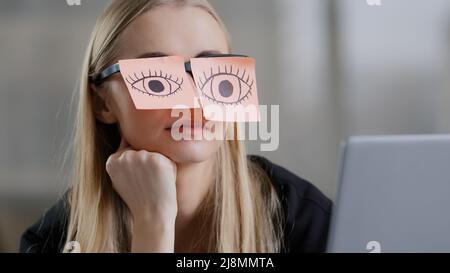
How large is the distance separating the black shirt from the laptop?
10.3 inches

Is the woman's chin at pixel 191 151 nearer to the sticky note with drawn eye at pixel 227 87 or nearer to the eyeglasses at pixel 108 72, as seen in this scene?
the sticky note with drawn eye at pixel 227 87

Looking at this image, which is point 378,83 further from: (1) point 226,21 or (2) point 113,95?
(2) point 113,95

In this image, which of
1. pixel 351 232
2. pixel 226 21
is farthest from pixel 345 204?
pixel 226 21

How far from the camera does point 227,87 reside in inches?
51.1

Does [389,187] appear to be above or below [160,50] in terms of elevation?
below

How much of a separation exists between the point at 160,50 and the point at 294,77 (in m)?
0.28

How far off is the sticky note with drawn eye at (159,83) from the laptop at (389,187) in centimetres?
38

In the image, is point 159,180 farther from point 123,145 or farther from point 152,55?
point 152,55

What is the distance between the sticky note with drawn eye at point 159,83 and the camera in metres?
1.28

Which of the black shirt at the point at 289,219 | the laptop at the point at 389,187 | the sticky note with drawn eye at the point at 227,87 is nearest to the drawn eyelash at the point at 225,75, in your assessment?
the sticky note with drawn eye at the point at 227,87

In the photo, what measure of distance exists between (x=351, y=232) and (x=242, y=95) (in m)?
0.38

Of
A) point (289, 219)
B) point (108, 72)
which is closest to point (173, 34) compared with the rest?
point (108, 72)

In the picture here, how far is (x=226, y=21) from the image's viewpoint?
4.34 feet

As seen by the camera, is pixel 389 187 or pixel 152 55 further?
pixel 152 55
